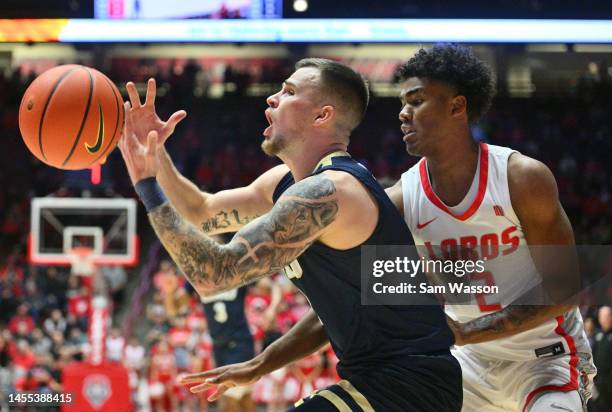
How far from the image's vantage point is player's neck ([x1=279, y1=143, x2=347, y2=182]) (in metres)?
2.77

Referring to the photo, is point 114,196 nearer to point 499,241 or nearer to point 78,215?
point 78,215

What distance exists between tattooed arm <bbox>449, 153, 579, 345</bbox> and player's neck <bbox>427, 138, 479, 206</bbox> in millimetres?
195

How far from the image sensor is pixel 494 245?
317cm

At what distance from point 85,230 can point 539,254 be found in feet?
28.7

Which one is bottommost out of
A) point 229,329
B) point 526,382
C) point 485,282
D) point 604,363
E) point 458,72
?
point 604,363

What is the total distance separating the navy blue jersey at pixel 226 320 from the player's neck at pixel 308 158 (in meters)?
3.76

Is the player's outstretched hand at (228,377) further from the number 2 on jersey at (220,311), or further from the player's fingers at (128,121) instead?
the number 2 on jersey at (220,311)

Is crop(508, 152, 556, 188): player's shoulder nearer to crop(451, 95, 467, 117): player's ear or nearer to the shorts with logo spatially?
crop(451, 95, 467, 117): player's ear

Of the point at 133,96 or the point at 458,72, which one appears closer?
the point at 133,96

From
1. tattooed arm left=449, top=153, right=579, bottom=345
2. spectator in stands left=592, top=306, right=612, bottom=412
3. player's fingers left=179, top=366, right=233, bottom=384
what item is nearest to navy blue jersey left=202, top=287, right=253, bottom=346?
spectator in stands left=592, top=306, right=612, bottom=412

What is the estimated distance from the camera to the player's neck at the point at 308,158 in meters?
2.77

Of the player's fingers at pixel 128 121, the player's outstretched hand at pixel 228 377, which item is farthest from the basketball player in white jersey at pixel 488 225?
the player's fingers at pixel 128 121

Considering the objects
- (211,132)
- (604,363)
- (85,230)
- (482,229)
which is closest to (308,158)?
(482,229)

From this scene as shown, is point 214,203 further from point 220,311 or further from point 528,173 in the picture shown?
point 220,311
